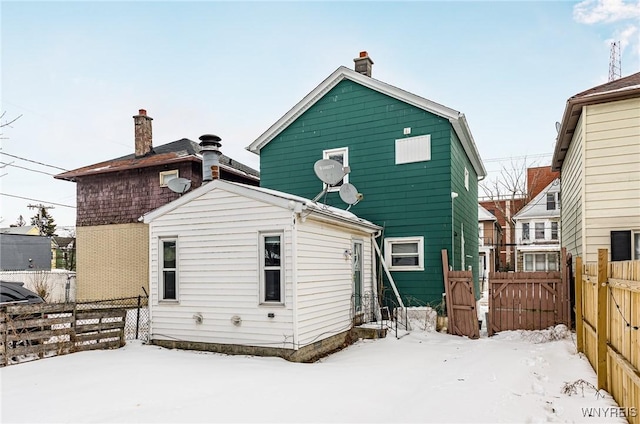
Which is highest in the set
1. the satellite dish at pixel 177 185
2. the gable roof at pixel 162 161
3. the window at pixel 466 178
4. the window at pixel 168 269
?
the gable roof at pixel 162 161

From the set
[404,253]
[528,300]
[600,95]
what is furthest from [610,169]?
[404,253]

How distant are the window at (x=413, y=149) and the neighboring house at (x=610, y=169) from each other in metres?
4.03

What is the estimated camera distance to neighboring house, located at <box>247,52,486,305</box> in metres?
12.0

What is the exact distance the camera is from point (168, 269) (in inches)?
371

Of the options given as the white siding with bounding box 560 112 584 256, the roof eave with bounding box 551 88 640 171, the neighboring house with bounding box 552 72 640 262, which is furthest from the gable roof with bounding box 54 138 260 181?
the neighboring house with bounding box 552 72 640 262

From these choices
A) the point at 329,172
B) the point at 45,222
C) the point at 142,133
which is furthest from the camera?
the point at 45,222

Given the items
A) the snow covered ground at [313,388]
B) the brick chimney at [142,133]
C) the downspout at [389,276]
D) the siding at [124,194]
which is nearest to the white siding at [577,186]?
the snow covered ground at [313,388]

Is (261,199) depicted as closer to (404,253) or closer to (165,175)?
(404,253)

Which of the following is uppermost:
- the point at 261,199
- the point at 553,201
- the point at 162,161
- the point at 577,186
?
the point at 162,161

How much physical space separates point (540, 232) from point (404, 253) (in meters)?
25.8

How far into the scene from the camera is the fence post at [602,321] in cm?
535

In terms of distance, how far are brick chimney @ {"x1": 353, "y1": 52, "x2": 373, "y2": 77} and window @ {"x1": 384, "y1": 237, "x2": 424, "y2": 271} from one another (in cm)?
561

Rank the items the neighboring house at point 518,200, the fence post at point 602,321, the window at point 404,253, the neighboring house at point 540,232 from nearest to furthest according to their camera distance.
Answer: the fence post at point 602,321 → the window at point 404,253 → the neighboring house at point 540,232 → the neighboring house at point 518,200

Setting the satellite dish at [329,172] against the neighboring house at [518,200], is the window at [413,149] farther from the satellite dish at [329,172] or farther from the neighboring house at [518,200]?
the neighboring house at [518,200]
